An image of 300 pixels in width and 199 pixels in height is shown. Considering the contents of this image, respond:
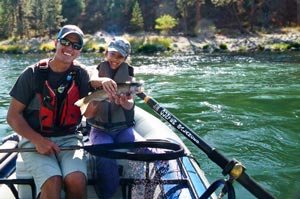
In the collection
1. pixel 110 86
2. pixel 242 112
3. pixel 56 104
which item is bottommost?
pixel 242 112

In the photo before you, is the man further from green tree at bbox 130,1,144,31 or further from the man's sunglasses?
green tree at bbox 130,1,144,31

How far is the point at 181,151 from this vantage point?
9.98 feet

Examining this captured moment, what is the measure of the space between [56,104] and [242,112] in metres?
7.36

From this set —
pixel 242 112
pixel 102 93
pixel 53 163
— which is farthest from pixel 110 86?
pixel 242 112

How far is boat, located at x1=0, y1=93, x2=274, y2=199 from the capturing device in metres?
2.81

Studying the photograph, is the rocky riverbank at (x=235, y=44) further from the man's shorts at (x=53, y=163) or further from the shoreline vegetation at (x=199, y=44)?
the man's shorts at (x=53, y=163)

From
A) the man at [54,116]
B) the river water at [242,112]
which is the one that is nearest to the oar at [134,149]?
the man at [54,116]

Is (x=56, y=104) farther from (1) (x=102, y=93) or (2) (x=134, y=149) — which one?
(2) (x=134, y=149)

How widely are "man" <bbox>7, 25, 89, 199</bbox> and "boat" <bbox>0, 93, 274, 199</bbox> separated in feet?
0.56

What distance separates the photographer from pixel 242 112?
32.8 ft

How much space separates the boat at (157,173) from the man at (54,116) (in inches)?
6.8

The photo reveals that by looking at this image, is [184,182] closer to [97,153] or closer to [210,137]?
[97,153]

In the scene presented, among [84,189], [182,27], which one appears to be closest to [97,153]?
[84,189]

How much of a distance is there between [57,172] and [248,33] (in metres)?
41.5
